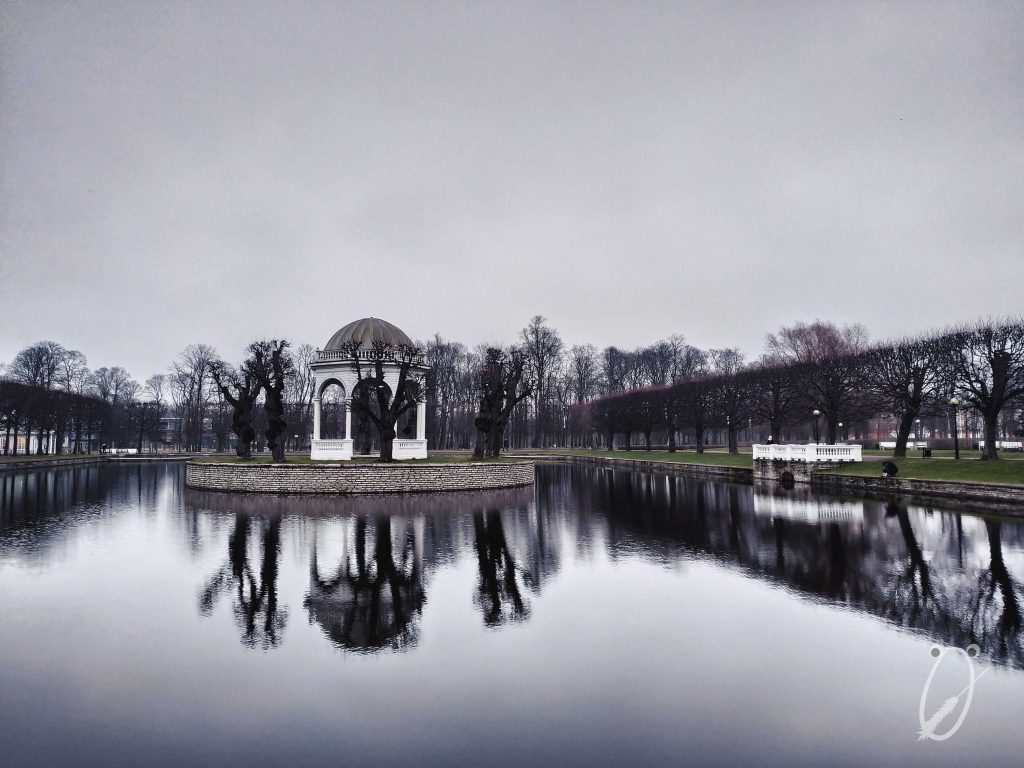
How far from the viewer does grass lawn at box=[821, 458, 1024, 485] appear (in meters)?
26.0

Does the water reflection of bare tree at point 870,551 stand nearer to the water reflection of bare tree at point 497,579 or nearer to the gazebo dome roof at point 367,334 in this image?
the water reflection of bare tree at point 497,579

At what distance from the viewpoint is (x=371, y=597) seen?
37.1 ft

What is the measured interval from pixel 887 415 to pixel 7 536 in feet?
204

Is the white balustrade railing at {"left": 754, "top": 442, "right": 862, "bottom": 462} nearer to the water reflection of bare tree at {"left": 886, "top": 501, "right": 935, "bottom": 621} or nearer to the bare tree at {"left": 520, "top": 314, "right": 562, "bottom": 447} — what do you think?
the water reflection of bare tree at {"left": 886, "top": 501, "right": 935, "bottom": 621}

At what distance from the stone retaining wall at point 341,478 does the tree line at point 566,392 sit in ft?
11.6

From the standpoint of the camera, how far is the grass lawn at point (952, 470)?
26047 millimetres

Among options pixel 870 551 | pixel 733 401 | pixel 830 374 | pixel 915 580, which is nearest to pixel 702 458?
pixel 733 401

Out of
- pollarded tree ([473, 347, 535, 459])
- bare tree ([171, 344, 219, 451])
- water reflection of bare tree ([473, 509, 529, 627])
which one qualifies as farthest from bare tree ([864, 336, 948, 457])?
bare tree ([171, 344, 219, 451])

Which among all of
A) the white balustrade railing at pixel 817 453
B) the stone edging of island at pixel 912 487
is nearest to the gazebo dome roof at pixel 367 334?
the stone edging of island at pixel 912 487

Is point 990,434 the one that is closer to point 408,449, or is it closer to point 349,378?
point 408,449

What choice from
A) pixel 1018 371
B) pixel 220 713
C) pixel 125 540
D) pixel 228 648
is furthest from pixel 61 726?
pixel 1018 371

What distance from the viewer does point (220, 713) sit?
6773 millimetres

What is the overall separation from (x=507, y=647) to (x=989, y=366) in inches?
1435

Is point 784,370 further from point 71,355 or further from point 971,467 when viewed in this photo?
point 71,355
